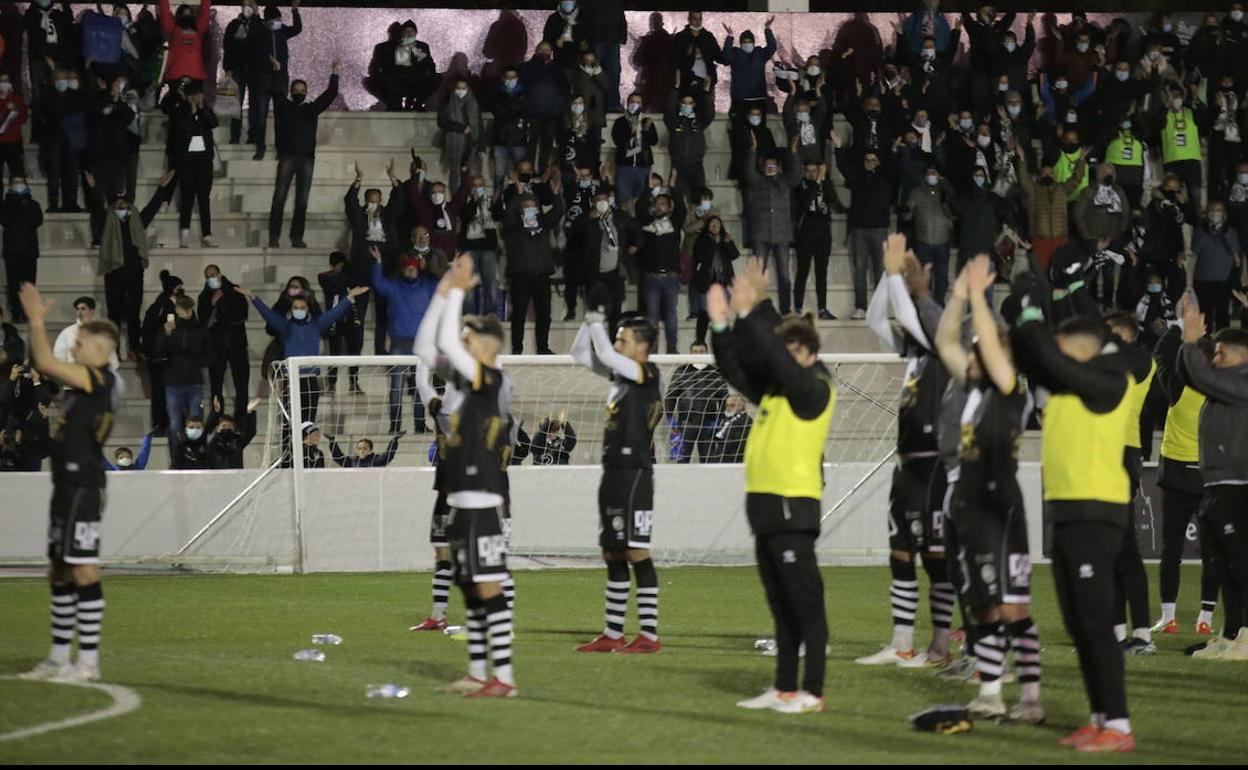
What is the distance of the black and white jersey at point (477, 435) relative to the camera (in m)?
10.5

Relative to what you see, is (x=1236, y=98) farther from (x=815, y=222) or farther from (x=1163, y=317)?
(x=815, y=222)

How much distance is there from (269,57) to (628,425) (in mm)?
15889

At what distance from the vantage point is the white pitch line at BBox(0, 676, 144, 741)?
366 inches

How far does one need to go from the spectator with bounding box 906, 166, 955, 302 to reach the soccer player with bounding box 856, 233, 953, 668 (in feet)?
48.1

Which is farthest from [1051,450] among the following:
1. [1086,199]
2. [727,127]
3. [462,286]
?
[727,127]

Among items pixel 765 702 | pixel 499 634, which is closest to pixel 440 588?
pixel 499 634

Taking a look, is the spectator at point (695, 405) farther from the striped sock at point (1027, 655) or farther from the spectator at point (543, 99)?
the striped sock at point (1027, 655)

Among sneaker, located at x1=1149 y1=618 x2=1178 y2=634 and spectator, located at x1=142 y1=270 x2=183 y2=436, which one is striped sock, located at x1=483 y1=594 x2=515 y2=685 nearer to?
sneaker, located at x1=1149 y1=618 x2=1178 y2=634

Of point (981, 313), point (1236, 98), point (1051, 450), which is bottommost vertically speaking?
point (1051, 450)

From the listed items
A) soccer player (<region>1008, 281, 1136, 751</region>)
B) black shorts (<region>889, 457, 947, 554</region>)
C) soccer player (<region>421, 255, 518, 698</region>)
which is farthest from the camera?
black shorts (<region>889, 457, 947, 554</region>)

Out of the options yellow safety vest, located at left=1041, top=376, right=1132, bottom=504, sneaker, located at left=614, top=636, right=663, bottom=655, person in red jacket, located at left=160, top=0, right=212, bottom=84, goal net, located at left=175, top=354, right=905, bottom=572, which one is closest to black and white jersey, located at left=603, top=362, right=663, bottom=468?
sneaker, located at left=614, top=636, right=663, bottom=655

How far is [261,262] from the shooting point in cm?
2739

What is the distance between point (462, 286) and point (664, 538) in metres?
11.9

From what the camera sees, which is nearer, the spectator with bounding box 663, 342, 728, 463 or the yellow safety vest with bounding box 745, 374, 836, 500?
the yellow safety vest with bounding box 745, 374, 836, 500
